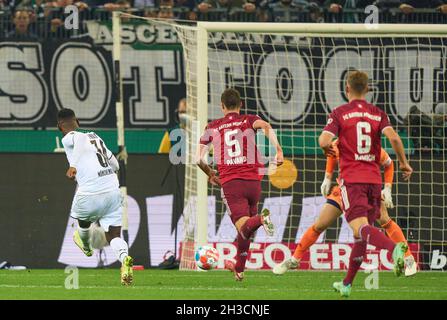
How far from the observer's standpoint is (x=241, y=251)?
1280cm

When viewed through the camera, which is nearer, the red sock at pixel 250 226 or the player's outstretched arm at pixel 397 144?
the player's outstretched arm at pixel 397 144

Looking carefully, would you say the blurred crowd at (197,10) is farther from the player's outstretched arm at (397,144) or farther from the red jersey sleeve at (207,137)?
the player's outstretched arm at (397,144)

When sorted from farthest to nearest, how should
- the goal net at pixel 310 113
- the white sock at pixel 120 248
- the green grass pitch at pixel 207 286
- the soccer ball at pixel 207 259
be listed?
the goal net at pixel 310 113 → the soccer ball at pixel 207 259 → the white sock at pixel 120 248 → the green grass pitch at pixel 207 286

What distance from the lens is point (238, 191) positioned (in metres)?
12.8

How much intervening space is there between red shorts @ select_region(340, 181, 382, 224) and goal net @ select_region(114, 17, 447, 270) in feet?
15.8

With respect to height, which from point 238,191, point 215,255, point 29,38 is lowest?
point 215,255

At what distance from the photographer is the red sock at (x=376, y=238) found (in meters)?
10.4

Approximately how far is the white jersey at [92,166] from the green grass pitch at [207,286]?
3.49 feet

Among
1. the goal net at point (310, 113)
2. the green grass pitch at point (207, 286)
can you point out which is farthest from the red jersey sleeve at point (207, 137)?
the goal net at point (310, 113)

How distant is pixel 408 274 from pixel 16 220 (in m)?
5.90

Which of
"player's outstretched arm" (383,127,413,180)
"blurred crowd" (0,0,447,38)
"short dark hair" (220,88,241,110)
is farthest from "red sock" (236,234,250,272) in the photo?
"blurred crowd" (0,0,447,38)
